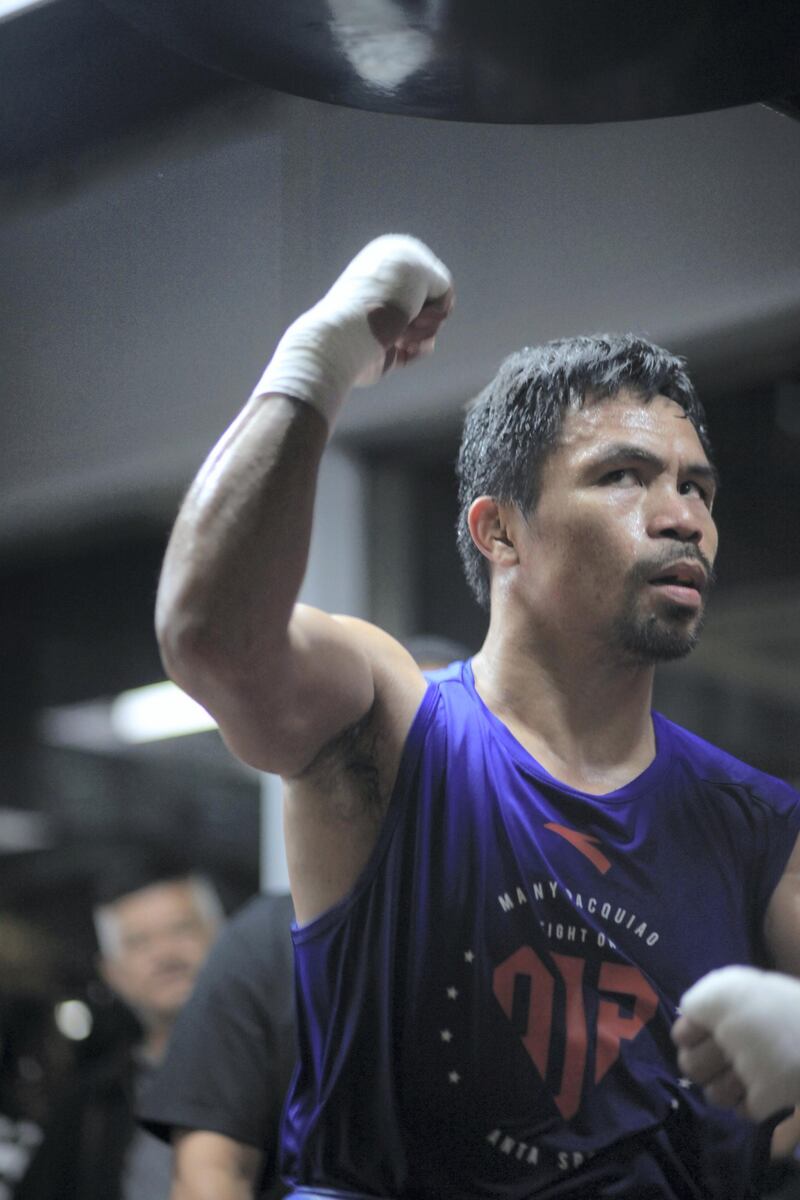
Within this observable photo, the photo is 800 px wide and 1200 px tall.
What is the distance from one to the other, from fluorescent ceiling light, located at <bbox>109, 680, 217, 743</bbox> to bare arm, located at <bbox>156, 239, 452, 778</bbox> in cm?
351

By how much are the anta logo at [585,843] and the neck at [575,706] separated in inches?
1.7

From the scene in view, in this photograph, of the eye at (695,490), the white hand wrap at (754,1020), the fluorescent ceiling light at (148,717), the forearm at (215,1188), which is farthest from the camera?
the fluorescent ceiling light at (148,717)

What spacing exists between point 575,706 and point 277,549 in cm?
31

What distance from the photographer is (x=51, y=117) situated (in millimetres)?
1355

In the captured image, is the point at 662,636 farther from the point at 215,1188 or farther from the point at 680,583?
the point at 215,1188

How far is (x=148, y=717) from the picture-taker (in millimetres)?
4832

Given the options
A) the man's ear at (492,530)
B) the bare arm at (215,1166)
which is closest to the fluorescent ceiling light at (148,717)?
the bare arm at (215,1166)

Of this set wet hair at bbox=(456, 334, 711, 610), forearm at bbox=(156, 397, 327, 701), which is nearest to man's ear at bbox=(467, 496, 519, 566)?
wet hair at bbox=(456, 334, 711, 610)

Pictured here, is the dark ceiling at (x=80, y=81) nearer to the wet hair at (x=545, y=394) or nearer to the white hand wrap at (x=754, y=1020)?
the wet hair at (x=545, y=394)

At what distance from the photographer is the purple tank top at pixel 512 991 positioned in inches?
41.3

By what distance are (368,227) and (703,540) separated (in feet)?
1.20

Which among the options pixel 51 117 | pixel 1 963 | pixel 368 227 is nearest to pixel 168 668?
pixel 368 227

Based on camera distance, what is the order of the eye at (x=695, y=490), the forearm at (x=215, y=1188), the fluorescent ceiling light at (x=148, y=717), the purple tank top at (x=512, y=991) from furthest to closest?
the fluorescent ceiling light at (x=148, y=717)
the forearm at (x=215, y=1188)
the eye at (x=695, y=490)
the purple tank top at (x=512, y=991)

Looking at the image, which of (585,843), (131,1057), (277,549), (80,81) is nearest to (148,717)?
(131,1057)
